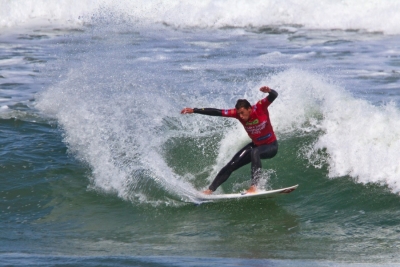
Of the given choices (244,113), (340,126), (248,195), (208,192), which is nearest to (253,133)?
(244,113)

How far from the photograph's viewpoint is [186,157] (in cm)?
1147

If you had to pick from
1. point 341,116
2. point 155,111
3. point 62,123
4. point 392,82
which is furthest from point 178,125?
point 392,82

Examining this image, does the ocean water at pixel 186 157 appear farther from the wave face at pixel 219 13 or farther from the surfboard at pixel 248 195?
the wave face at pixel 219 13

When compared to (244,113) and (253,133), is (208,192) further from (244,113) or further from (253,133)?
(244,113)

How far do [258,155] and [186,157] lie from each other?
2.47 m

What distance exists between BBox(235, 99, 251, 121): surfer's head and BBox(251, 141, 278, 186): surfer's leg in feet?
1.75

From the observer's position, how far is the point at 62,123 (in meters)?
13.3

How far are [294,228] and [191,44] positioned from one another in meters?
15.3

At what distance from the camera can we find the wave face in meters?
27.1

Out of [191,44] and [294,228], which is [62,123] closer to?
[294,228]

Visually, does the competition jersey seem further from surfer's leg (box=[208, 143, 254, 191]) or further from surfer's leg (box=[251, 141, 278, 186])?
surfer's leg (box=[208, 143, 254, 191])

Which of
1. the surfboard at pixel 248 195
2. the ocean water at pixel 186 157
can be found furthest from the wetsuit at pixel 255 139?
the ocean water at pixel 186 157

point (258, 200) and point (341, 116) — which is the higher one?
point (341, 116)

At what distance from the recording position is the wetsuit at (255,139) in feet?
29.9
